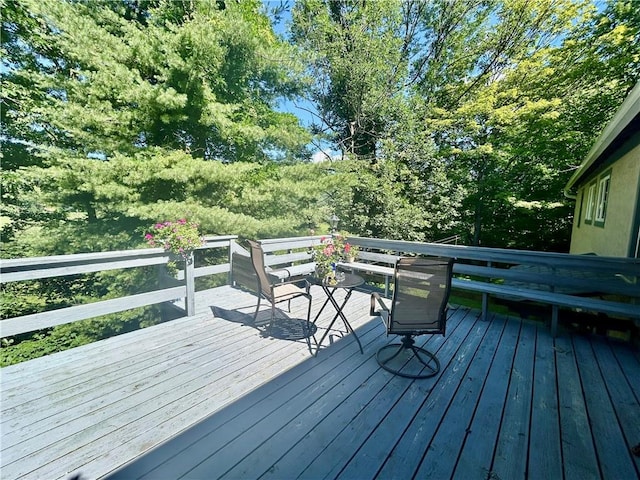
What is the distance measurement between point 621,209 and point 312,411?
5.56 meters

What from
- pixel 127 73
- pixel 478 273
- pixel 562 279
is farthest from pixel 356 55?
pixel 562 279

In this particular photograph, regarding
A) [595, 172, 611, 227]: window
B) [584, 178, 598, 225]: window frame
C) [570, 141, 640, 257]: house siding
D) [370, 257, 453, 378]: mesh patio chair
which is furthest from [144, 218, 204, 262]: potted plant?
[584, 178, 598, 225]: window frame

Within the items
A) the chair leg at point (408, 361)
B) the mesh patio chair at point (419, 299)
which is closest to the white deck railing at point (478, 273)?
the chair leg at point (408, 361)

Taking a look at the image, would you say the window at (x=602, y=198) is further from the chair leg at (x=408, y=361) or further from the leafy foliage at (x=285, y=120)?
the chair leg at (x=408, y=361)

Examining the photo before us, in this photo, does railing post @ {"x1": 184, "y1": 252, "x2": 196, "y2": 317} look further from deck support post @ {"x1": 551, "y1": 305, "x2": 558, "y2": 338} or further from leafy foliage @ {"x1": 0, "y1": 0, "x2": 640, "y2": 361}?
deck support post @ {"x1": 551, "y1": 305, "x2": 558, "y2": 338}

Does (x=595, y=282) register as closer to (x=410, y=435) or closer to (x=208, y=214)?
(x=410, y=435)

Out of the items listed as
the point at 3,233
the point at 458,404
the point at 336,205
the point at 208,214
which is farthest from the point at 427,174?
the point at 3,233

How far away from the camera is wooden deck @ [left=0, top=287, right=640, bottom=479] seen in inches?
61.4

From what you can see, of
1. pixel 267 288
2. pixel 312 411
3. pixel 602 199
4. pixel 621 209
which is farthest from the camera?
pixel 602 199

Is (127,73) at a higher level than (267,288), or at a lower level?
higher

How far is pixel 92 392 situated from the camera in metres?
2.13

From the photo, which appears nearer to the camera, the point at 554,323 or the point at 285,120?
the point at 554,323

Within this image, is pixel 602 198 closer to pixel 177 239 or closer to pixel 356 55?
pixel 356 55

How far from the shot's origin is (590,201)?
276 inches
